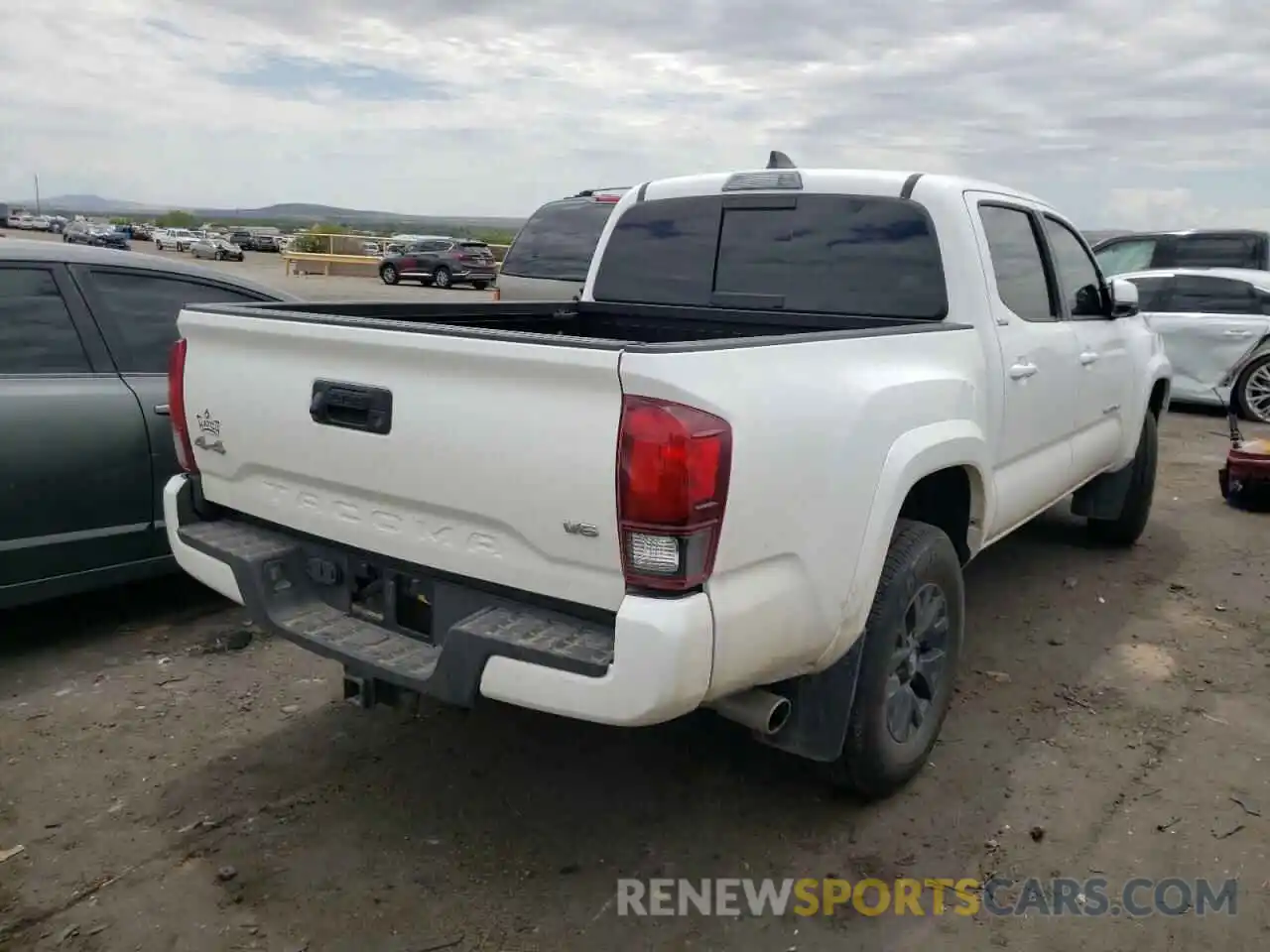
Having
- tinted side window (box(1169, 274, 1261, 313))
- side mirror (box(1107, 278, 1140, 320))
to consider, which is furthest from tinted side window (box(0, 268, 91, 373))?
tinted side window (box(1169, 274, 1261, 313))

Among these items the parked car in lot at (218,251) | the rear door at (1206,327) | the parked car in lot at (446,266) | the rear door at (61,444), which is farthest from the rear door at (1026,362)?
the parked car in lot at (218,251)

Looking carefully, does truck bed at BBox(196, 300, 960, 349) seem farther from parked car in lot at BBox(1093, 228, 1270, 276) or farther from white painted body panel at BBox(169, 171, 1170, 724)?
parked car in lot at BBox(1093, 228, 1270, 276)

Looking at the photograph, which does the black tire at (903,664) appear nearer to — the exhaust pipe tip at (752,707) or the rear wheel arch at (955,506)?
the rear wheel arch at (955,506)

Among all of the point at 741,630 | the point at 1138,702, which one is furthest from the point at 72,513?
the point at 1138,702

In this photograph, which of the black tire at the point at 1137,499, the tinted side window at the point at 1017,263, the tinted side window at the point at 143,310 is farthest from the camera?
the black tire at the point at 1137,499

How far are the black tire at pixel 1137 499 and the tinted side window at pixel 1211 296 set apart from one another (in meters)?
5.63

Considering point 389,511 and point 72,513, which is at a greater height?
point 389,511

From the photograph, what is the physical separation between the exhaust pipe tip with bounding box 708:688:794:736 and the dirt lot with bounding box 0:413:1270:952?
52cm

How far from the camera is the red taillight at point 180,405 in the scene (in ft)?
11.2

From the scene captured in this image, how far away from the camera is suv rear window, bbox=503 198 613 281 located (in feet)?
34.4

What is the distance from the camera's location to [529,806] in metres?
3.34

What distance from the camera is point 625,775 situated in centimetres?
355

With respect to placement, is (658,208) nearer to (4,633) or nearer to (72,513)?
(72,513)

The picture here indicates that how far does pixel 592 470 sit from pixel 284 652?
262cm
